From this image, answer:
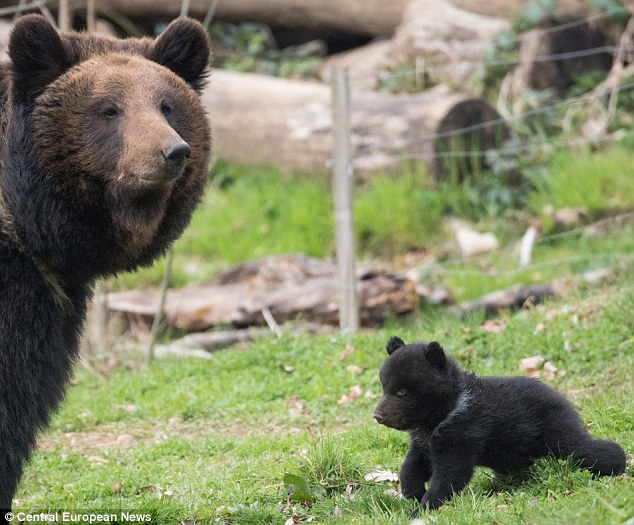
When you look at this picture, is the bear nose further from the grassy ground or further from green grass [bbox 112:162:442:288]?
green grass [bbox 112:162:442:288]

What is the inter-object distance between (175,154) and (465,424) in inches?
84.9

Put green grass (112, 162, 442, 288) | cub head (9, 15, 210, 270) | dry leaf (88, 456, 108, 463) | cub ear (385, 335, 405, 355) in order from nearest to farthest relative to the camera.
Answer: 1. cub head (9, 15, 210, 270)
2. cub ear (385, 335, 405, 355)
3. dry leaf (88, 456, 108, 463)
4. green grass (112, 162, 442, 288)

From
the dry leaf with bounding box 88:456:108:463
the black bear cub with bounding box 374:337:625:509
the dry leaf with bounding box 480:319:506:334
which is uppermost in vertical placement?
the black bear cub with bounding box 374:337:625:509

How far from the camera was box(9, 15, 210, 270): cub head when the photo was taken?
187 inches

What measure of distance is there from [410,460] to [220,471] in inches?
59.3

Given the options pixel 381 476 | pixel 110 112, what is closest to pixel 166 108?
pixel 110 112

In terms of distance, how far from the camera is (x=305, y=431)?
6832 millimetres

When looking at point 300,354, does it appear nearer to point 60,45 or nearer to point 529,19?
point 60,45

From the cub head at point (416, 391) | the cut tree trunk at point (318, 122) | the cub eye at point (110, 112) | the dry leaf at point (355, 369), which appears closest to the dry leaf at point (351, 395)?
the dry leaf at point (355, 369)

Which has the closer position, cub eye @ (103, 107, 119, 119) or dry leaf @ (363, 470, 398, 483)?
cub eye @ (103, 107, 119, 119)

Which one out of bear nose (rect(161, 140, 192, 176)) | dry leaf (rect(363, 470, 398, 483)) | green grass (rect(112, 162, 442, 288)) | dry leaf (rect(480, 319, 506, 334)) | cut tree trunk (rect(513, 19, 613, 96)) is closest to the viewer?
bear nose (rect(161, 140, 192, 176))

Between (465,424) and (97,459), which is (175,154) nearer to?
(465,424)

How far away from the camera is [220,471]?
6191 mm

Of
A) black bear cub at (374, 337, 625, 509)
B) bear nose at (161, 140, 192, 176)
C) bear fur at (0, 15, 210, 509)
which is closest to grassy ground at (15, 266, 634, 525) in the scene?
black bear cub at (374, 337, 625, 509)
